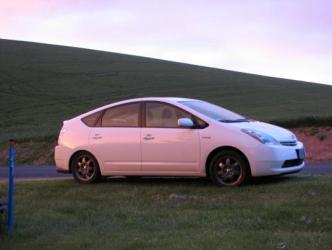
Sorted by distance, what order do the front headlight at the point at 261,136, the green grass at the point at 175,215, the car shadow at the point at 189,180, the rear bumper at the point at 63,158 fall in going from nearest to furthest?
the green grass at the point at 175,215 < the front headlight at the point at 261,136 < the car shadow at the point at 189,180 < the rear bumper at the point at 63,158

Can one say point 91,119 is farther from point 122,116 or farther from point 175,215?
point 175,215

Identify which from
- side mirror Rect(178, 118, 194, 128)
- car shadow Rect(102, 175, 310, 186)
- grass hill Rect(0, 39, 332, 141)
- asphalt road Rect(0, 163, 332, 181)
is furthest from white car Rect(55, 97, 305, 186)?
grass hill Rect(0, 39, 332, 141)

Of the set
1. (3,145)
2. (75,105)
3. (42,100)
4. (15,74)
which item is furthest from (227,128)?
(15,74)

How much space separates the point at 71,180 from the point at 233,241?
5.75 m

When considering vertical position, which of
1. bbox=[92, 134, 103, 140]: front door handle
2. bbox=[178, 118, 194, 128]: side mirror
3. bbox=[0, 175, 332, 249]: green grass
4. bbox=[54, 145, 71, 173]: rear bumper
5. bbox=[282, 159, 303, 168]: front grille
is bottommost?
bbox=[0, 175, 332, 249]: green grass

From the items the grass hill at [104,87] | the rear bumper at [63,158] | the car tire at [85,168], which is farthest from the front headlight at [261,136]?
the grass hill at [104,87]

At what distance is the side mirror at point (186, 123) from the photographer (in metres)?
10.9

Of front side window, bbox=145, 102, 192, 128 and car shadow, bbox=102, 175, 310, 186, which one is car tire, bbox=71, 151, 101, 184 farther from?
front side window, bbox=145, 102, 192, 128

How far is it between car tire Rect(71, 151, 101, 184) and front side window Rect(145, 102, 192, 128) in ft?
3.80

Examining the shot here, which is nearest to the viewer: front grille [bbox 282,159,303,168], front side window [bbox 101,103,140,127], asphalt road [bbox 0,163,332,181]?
front grille [bbox 282,159,303,168]

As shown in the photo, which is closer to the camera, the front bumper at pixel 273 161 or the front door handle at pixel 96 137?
the front bumper at pixel 273 161

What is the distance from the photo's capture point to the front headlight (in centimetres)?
1051

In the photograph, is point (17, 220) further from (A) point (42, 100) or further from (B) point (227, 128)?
(A) point (42, 100)

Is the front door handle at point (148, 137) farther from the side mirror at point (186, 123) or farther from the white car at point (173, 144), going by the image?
the side mirror at point (186, 123)
